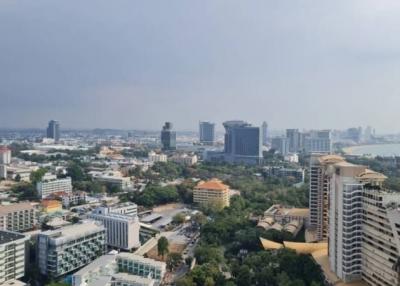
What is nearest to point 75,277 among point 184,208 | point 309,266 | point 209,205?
point 309,266

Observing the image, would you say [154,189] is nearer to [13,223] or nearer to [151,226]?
[151,226]

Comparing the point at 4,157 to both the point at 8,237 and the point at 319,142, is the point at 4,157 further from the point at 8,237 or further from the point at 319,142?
the point at 319,142

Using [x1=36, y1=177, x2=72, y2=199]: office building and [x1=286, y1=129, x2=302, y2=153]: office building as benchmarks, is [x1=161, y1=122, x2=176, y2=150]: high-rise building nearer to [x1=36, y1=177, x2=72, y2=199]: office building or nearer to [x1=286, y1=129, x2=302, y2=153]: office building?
[x1=286, y1=129, x2=302, y2=153]: office building

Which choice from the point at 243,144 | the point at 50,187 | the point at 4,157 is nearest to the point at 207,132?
the point at 243,144

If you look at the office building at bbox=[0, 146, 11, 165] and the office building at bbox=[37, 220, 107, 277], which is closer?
the office building at bbox=[37, 220, 107, 277]

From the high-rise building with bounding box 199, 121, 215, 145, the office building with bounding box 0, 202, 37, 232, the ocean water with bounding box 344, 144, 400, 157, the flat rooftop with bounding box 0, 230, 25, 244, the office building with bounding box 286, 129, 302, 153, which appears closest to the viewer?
the flat rooftop with bounding box 0, 230, 25, 244

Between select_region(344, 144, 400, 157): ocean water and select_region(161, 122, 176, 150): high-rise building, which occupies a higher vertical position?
select_region(161, 122, 176, 150): high-rise building

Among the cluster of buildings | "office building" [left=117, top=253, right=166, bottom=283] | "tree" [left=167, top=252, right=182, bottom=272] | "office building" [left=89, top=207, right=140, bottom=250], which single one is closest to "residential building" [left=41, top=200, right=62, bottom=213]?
"office building" [left=89, top=207, right=140, bottom=250]
